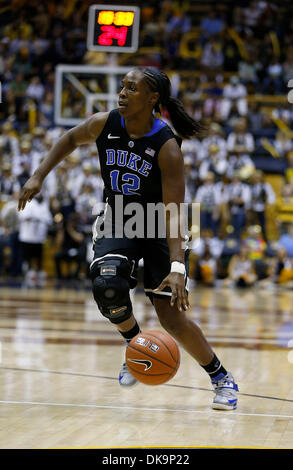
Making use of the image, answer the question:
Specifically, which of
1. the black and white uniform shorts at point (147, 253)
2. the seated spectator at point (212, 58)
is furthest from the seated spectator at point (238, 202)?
the black and white uniform shorts at point (147, 253)

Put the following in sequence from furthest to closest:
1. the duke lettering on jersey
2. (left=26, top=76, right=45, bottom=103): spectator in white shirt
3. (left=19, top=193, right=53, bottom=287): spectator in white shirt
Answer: (left=26, top=76, right=45, bottom=103): spectator in white shirt
(left=19, top=193, right=53, bottom=287): spectator in white shirt
the duke lettering on jersey

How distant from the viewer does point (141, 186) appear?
5.29m

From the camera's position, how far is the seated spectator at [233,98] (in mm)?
20578

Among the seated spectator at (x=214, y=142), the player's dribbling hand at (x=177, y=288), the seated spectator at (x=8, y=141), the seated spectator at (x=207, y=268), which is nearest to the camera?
the player's dribbling hand at (x=177, y=288)

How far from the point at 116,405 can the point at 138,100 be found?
6.24 feet

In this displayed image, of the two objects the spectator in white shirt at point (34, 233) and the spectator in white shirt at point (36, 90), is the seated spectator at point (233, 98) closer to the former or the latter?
the spectator in white shirt at point (36, 90)

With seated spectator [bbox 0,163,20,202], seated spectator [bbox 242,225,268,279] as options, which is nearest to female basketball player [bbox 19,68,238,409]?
seated spectator [bbox 242,225,268,279]

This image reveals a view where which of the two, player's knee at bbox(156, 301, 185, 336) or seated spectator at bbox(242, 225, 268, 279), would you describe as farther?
seated spectator at bbox(242, 225, 268, 279)

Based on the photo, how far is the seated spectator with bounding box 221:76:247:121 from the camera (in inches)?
810

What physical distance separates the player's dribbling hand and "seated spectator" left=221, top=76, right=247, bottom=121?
52.4 ft

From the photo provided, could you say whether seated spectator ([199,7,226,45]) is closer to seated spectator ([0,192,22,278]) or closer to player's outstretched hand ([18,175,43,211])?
seated spectator ([0,192,22,278])

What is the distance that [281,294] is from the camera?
15609mm

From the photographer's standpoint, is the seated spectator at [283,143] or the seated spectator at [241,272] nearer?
the seated spectator at [241,272]
